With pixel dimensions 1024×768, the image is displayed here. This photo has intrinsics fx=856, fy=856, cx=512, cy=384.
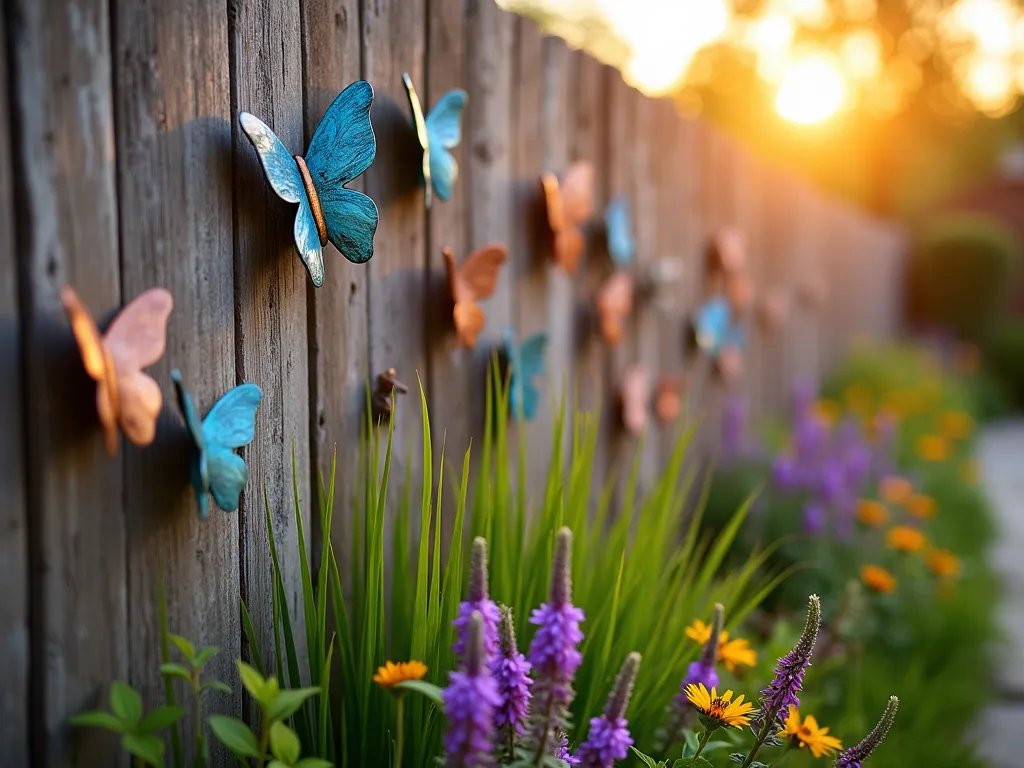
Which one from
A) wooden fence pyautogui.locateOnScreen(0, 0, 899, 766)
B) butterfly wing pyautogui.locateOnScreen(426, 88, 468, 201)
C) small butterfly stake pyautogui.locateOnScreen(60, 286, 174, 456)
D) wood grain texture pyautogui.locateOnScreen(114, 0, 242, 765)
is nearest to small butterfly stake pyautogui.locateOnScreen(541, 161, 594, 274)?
wooden fence pyautogui.locateOnScreen(0, 0, 899, 766)

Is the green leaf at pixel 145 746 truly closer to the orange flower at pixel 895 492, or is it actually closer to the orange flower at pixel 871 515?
the orange flower at pixel 871 515

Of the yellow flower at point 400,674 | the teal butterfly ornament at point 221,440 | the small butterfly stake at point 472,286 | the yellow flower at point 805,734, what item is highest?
the small butterfly stake at point 472,286

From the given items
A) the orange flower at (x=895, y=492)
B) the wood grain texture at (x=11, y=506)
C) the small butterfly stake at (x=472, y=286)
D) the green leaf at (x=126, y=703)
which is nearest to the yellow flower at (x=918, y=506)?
the orange flower at (x=895, y=492)

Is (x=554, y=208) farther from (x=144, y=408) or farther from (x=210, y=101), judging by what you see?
(x=144, y=408)

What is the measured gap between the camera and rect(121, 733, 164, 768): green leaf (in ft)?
3.12

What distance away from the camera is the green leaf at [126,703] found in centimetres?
99

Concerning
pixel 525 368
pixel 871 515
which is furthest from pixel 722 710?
pixel 871 515

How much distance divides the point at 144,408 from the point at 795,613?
7.68 ft

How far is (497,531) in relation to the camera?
1500 millimetres

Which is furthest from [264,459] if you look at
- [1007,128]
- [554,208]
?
[1007,128]

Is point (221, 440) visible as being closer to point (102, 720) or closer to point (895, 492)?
point (102, 720)

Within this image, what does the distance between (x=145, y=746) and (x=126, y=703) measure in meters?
0.06

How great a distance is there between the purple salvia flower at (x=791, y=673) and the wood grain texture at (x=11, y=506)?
90 centimetres

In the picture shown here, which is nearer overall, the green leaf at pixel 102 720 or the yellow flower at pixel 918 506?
the green leaf at pixel 102 720
